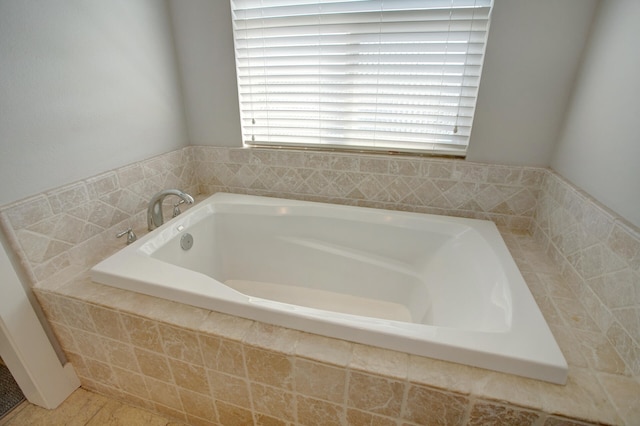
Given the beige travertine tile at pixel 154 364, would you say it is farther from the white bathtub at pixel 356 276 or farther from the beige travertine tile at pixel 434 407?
the beige travertine tile at pixel 434 407

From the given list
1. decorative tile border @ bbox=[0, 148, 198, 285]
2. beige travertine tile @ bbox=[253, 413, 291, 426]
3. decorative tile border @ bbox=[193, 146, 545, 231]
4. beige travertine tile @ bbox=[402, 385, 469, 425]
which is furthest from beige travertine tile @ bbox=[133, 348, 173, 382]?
decorative tile border @ bbox=[193, 146, 545, 231]

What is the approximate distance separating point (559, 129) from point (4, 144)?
217 cm

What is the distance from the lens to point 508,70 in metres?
1.31

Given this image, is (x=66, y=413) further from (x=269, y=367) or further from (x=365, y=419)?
(x=365, y=419)

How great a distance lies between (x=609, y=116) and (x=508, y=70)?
1.47ft

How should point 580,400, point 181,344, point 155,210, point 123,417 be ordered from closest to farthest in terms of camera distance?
point 580,400 < point 181,344 < point 123,417 < point 155,210

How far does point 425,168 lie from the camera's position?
1.54m

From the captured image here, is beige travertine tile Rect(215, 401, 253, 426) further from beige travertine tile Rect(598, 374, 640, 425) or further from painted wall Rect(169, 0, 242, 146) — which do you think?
painted wall Rect(169, 0, 242, 146)

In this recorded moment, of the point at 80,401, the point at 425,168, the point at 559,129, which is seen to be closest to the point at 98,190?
the point at 80,401

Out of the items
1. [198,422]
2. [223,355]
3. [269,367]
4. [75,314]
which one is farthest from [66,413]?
[269,367]

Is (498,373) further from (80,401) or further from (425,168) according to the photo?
(80,401)

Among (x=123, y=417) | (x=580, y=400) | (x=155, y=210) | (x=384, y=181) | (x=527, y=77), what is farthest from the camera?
(x=384, y=181)

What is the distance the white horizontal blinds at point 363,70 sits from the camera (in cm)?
136

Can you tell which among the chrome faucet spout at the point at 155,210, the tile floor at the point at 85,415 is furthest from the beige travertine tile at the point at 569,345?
the chrome faucet spout at the point at 155,210
